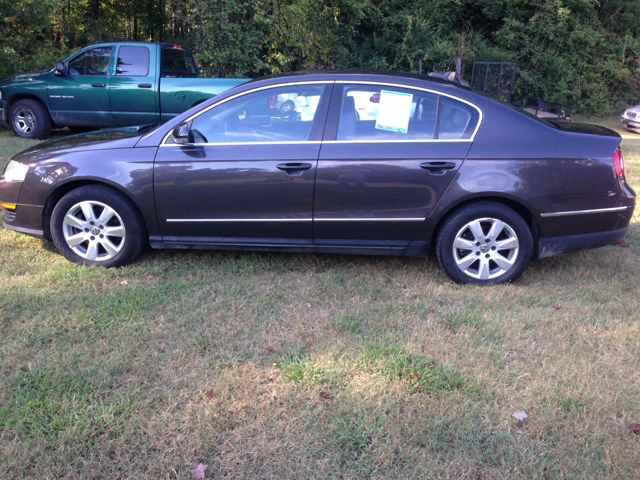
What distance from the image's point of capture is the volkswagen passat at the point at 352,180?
4.05 meters

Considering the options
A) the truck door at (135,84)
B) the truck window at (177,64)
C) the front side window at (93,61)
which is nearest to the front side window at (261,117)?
the truck door at (135,84)

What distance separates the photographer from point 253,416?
273cm

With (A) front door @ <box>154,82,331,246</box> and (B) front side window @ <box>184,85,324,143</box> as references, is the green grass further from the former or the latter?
(B) front side window @ <box>184,85,324,143</box>

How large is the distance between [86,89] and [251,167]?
7.01 metres

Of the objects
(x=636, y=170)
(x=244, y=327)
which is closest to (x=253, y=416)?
(x=244, y=327)

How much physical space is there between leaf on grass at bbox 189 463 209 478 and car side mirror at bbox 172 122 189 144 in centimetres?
256

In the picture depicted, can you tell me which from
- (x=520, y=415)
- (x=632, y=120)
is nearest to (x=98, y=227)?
(x=520, y=415)

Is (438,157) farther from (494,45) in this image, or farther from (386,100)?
(494,45)

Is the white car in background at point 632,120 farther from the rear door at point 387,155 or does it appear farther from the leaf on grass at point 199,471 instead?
the leaf on grass at point 199,471

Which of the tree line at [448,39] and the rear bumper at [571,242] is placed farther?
the tree line at [448,39]

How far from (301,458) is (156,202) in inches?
99.5

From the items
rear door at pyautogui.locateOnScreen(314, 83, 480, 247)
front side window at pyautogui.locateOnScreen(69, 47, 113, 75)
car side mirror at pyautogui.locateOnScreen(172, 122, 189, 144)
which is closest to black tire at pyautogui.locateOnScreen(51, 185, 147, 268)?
car side mirror at pyautogui.locateOnScreen(172, 122, 189, 144)

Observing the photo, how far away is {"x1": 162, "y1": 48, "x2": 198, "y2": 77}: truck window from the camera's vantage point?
9695mm

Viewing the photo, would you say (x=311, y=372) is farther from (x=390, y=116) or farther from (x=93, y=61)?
(x=93, y=61)
